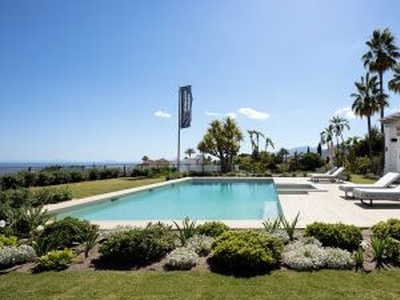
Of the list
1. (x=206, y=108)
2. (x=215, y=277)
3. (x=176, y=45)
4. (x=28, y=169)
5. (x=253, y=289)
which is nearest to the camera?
(x=253, y=289)

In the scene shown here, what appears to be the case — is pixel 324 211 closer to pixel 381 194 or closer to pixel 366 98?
pixel 381 194

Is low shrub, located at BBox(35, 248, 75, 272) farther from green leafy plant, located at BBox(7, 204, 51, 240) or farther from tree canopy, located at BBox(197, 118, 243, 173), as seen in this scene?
tree canopy, located at BBox(197, 118, 243, 173)

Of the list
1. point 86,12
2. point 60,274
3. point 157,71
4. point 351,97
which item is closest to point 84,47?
point 86,12

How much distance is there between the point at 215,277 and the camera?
5.13 meters

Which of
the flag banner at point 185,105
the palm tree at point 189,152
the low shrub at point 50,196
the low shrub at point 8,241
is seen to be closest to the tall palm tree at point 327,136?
the palm tree at point 189,152

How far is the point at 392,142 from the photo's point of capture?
2445cm

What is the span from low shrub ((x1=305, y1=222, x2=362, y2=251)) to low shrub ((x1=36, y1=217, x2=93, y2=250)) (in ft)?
13.2

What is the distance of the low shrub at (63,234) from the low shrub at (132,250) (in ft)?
3.00

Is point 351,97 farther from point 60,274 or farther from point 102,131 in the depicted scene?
point 60,274

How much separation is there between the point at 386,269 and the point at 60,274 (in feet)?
14.4

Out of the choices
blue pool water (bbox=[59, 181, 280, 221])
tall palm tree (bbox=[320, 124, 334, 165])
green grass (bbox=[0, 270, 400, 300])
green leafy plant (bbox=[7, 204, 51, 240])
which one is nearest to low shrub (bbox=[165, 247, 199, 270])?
green grass (bbox=[0, 270, 400, 300])

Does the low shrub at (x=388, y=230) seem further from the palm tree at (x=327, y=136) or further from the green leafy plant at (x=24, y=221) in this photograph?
the palm tree at (x=327, y=136)

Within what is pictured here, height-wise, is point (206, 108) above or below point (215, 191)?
above

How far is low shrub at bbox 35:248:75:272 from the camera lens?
221 inches
